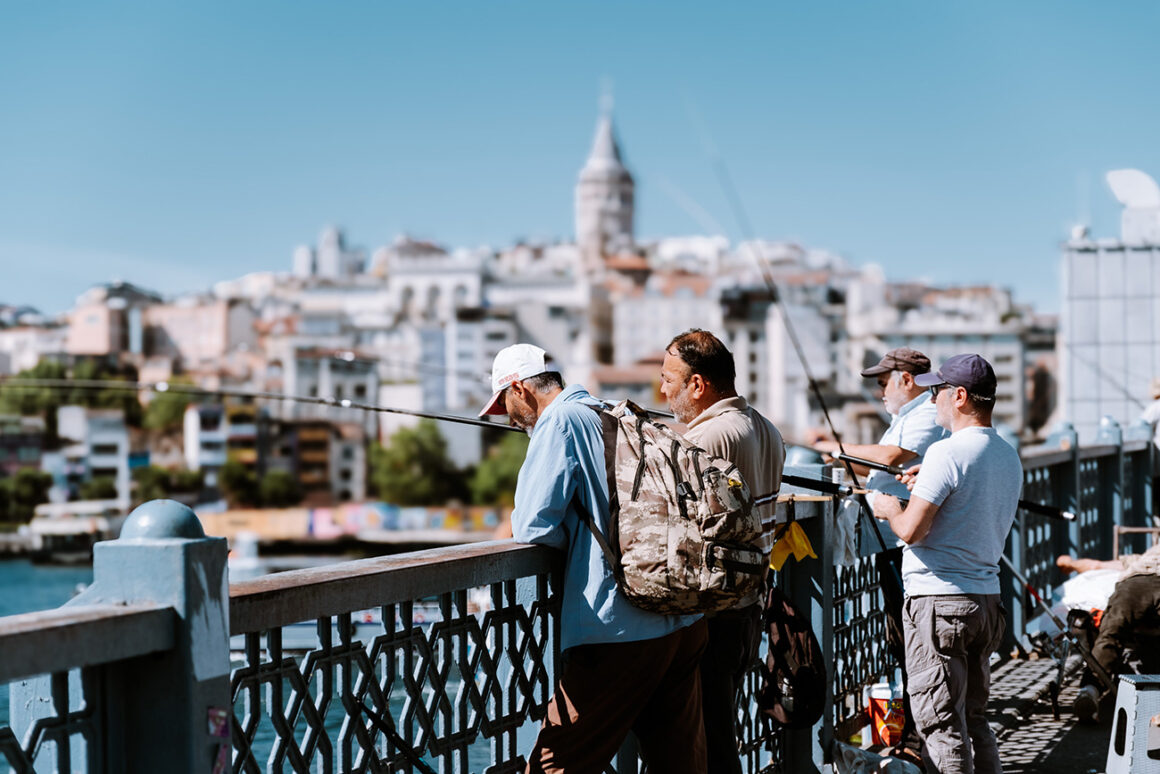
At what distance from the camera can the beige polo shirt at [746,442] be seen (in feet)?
10.8

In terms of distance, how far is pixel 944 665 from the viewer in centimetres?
388

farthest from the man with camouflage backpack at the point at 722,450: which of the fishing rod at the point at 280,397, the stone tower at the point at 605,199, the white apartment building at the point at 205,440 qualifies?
the stone tower at the point at 605,199

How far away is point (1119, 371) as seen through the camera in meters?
11.3

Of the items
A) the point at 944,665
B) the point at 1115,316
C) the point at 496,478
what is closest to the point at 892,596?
the point at 944,665

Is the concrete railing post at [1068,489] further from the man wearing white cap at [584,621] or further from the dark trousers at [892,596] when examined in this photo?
the man wearing white cap at [584,621]

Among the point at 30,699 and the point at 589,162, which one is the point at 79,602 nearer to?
the point at 30,699

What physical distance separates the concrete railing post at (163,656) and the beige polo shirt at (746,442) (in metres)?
1.38

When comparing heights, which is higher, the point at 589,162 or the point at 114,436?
the point at 589,162

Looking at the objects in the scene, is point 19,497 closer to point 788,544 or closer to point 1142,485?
point 1142,485

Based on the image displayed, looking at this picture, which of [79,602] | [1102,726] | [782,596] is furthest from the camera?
[1102,726]

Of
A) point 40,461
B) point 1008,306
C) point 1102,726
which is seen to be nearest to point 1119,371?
point 1102,726

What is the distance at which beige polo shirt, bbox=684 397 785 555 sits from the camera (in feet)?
10.8

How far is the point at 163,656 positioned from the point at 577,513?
3.38 ft

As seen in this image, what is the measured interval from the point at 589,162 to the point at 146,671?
597 ft
